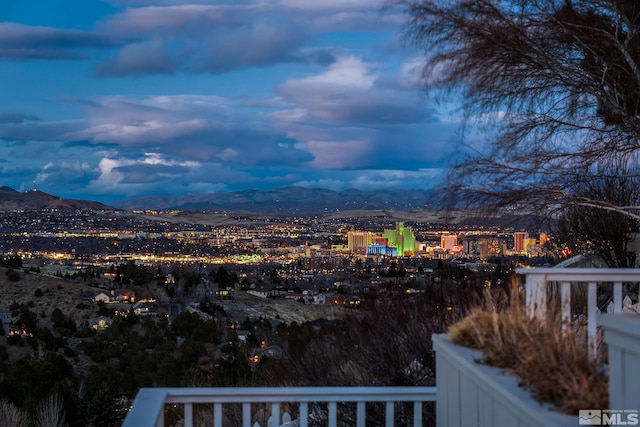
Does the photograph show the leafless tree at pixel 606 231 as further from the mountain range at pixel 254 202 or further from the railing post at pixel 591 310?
the mountain range at pixel 254 202

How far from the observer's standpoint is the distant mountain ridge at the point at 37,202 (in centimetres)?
6844

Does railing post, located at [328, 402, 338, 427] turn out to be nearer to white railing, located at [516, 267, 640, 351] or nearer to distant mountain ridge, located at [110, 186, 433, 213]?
white railing, located at [516, 267, 640, 351]

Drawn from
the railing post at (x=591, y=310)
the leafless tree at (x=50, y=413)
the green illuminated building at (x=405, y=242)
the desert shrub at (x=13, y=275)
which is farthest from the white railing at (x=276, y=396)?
the desert shrub at (x=13, y=275)

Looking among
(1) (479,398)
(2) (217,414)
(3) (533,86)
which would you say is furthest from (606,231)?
(1) (479,398)

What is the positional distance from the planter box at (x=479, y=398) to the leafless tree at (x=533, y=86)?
4517 mm

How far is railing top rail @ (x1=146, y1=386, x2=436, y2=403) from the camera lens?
13.9ft

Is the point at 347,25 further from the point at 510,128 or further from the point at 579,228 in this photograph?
the point at 510,128

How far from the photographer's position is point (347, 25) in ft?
61.5

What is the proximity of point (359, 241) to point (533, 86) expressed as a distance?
3834 centimetres

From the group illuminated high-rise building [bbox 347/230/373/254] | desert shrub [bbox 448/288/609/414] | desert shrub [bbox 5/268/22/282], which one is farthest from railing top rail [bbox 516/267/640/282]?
desert shrub [bbox 5/268/22/282]

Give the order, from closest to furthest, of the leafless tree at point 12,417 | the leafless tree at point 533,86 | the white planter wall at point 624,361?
the white planter wall at point 624,361
the leafless tree at point 533,86
the leafless tree at point 12,417

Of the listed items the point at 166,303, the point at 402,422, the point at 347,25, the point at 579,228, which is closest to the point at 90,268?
the point at 166,303

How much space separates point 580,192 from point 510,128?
3.60ft

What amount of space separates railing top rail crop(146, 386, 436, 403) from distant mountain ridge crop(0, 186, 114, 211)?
67318mm
